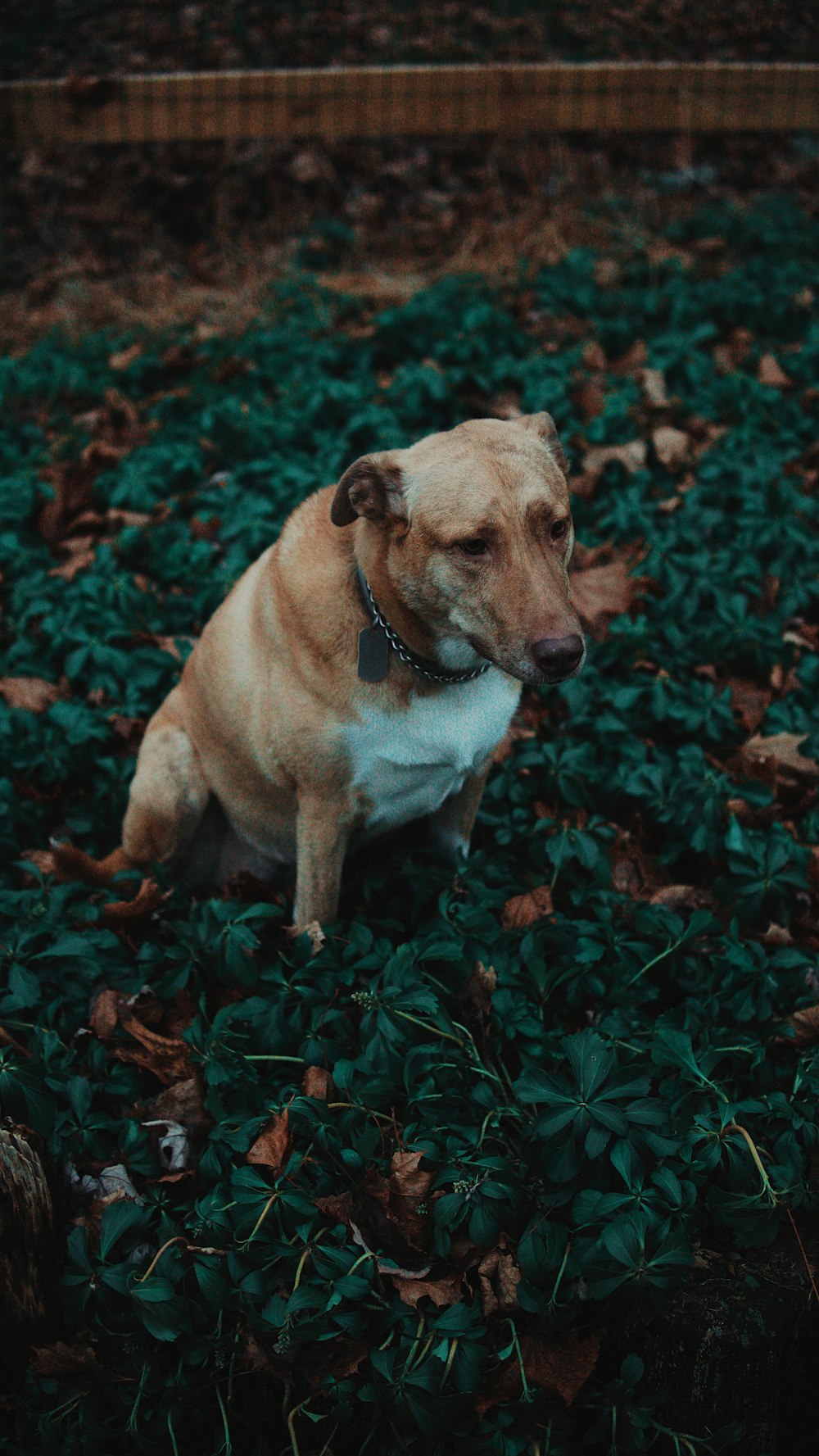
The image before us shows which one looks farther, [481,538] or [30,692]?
[30,692]

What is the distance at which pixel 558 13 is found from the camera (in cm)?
712

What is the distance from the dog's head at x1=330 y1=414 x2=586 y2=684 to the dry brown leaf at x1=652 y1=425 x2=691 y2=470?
2383 mm

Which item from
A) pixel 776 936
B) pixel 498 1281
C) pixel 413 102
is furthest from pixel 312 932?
pixel 413 102

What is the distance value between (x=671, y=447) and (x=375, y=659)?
2.76m

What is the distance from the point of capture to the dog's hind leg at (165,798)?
3166 millimetres

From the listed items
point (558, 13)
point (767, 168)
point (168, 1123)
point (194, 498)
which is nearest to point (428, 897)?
point (168, 1123)

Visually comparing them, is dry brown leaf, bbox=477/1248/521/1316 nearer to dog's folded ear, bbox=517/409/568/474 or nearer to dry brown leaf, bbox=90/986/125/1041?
dry brown leaf, bbox=90/986/125/1041

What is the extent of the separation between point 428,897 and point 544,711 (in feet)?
3.25

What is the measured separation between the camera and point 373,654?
2594 mm

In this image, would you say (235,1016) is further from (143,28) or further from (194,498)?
(143,28)

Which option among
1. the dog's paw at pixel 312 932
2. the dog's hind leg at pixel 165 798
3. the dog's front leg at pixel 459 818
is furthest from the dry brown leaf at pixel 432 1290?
the dog's hind leg at pixel 165 798

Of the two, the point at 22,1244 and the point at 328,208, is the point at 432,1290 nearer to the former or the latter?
the point at 22,1244

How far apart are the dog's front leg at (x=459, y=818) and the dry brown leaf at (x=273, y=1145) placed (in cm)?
99

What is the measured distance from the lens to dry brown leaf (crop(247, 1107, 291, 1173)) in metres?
2.39
